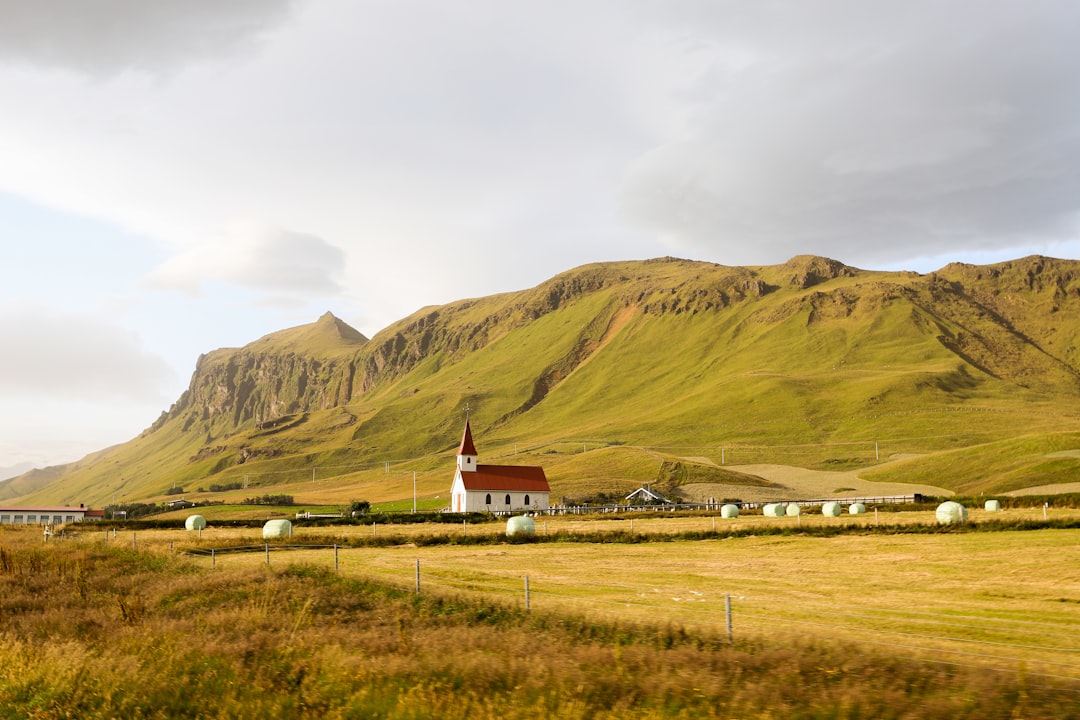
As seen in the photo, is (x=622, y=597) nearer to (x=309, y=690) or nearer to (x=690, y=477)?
(x=309, y=690)

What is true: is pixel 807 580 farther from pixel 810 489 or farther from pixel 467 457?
pixel 810 489

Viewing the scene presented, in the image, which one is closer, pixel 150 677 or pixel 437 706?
pixel 437 706

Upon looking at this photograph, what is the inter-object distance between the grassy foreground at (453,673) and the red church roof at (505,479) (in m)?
93.6

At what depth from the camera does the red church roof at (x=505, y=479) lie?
4552 inches

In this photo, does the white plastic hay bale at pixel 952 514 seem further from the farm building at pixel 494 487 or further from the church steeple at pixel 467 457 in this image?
the church steeple at pixel 467 457

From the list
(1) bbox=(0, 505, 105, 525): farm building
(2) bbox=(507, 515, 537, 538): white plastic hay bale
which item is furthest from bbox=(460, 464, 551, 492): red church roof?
(1) bbox=(0, 505, 105, 525): farm building

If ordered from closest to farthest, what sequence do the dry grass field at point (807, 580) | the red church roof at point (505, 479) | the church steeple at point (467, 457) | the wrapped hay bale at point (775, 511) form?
the dry grass field at point (807, 580), the wrapped hay bale at point (775, 511), the red church roof at point (505, 479), the church steeple at point (467, 457)

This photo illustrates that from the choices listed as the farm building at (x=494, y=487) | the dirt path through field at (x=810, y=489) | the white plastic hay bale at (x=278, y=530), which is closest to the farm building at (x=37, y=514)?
the farm building at (x=494, y=487)

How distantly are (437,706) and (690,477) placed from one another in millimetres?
133386

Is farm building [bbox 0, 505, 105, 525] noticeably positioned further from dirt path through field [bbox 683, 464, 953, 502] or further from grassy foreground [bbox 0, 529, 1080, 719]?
grassy foreground [bbox 0, 529, 1080, 719]

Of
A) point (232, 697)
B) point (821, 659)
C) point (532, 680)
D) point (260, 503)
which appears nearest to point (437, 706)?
point (532, 680)

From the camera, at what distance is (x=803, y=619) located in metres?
23.7

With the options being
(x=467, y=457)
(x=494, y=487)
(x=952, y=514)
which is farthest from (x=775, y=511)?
(x=467, y=457)

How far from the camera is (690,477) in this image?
14175 centimetres
